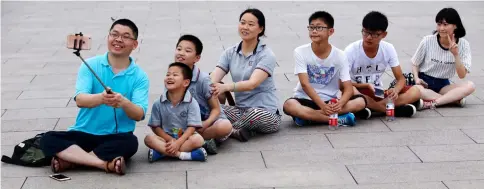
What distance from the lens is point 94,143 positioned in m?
4.91

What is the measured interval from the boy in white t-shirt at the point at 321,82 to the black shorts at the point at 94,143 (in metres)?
1.44

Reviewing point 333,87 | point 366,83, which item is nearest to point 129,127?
point 333,87

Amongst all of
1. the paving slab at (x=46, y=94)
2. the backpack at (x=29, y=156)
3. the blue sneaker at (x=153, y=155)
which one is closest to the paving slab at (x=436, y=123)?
the blue sneaker at (x=153, y=155)

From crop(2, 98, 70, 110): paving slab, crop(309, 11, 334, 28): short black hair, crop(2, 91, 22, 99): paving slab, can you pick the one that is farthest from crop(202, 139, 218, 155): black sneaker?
crop(2, 91, 22, 99): paving slab

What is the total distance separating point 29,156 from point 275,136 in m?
1.71

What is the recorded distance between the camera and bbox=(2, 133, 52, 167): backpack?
487cm

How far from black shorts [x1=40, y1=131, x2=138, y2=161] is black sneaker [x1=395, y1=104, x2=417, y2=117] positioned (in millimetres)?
2204

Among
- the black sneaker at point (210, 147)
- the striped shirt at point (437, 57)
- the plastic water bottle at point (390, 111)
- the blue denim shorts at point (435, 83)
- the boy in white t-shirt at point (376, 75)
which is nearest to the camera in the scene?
the black sneaker at point (210, 147)

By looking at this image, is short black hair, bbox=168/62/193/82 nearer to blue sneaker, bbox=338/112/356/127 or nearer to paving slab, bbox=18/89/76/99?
blue sneaker, bbox=338/112/356/127

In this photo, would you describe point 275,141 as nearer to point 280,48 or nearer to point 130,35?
point 130,35

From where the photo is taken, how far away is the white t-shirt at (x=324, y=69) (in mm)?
5812

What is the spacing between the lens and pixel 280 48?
948 centimetres

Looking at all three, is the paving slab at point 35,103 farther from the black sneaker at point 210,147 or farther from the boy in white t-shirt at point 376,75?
the boy in white t-shirt at point 376,75

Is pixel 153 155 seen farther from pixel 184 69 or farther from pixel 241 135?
pixel 241 135
